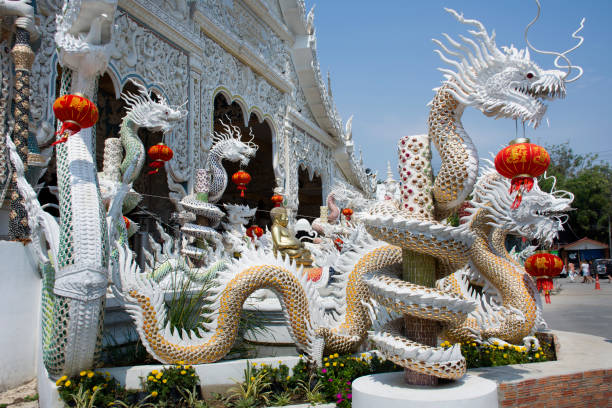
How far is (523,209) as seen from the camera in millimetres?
4699

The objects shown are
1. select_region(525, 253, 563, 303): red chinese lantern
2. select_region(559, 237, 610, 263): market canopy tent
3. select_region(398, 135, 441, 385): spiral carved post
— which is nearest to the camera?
select_region(398, 135, 441, 385): spiral carved post

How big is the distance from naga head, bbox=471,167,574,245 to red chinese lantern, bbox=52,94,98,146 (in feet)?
11.6

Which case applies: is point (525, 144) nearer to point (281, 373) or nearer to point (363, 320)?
point (363, 320)

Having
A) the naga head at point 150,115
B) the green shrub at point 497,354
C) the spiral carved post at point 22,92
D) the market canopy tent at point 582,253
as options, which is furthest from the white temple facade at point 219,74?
the market canopy tent at point 582,253

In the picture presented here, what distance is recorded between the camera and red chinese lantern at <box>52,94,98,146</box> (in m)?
3.40

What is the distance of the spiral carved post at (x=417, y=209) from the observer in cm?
287

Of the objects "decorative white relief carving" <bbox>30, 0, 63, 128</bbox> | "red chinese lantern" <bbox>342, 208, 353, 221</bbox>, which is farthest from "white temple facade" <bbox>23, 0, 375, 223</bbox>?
"red chinese lantern" <bbox>342, 208, 353, 221</bbox>

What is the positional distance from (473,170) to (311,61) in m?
10.5

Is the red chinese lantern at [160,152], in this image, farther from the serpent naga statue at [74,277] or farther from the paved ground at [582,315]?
the paved ground at [582,315]

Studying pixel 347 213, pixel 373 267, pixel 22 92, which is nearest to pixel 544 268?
pixel 373 267

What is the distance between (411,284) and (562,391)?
5.40 ft

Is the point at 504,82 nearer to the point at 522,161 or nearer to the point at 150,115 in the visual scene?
the point at 522,161

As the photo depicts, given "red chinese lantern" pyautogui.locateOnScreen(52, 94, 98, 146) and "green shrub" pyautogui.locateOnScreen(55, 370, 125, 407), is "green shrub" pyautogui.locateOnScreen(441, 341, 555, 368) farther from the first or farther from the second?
"red chinese lantern" pyautogui.locateOnScreen(52, 94, 98, 146)

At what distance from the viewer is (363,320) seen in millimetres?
3998
